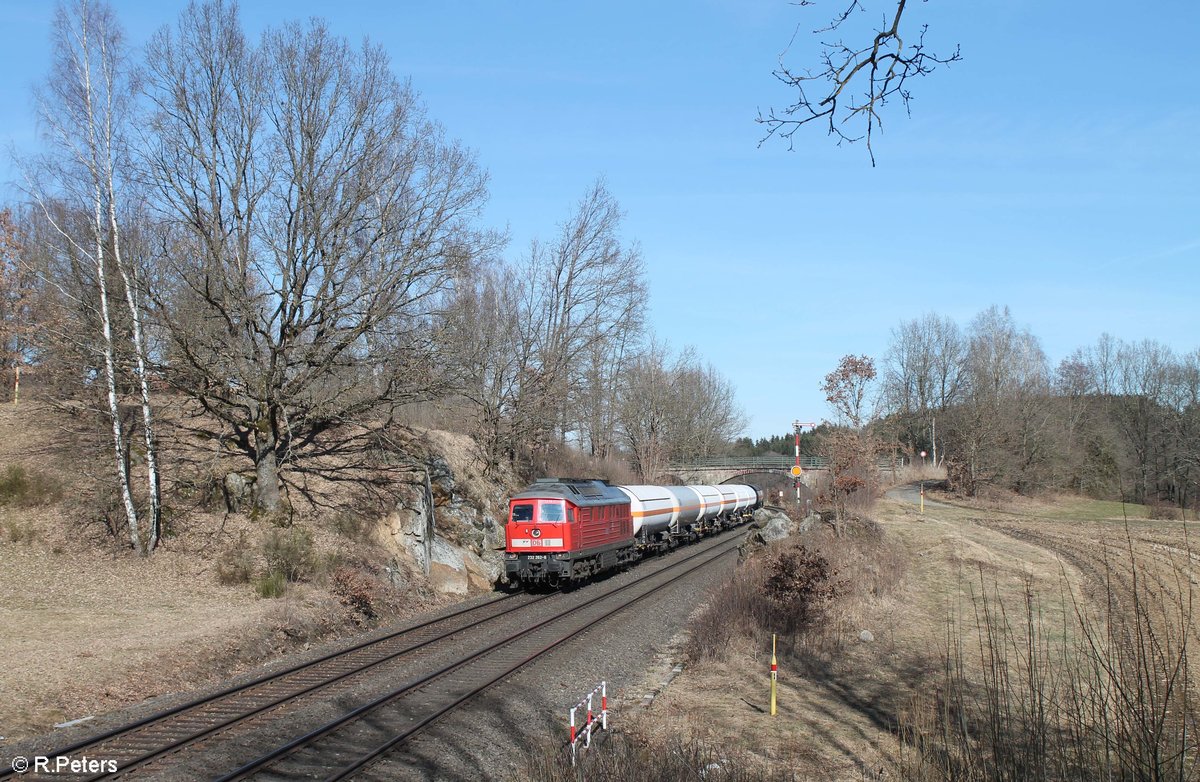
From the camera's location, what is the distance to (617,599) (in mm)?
21984

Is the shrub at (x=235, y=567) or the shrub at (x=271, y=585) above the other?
the shrub at (x=235, y=567)

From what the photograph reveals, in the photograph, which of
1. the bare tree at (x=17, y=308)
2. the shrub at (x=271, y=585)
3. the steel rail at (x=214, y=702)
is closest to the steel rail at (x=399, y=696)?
the steel rail at (x=214, y=702)

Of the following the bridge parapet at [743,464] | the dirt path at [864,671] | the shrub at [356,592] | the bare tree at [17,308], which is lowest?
the dirt path at [864,671]

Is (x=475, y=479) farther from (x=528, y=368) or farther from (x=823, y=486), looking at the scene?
(x=823, y=486)

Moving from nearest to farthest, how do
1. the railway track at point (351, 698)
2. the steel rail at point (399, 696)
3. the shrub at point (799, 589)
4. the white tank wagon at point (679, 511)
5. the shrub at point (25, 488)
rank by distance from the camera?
the steel rail at point (399, 696) → the railway track at point (351, 698) → the shrub at point (799, 589) → the shrub at point (25, 488) → the white tank wagon at point (679, 511)

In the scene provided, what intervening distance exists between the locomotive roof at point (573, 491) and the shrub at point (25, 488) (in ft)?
38.4

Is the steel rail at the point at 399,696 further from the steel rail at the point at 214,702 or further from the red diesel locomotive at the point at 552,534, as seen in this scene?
the red diesel locomotive at the point at 552,534

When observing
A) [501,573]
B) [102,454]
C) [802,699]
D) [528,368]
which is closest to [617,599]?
[501,573]

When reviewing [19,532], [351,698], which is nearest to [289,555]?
[19,532]

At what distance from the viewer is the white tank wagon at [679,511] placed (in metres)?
31.5

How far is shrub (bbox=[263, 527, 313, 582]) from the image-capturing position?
63.3ft

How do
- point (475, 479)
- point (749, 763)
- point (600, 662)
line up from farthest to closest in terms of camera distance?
point (475, 479)
point (600, 662)
point (749, 763)

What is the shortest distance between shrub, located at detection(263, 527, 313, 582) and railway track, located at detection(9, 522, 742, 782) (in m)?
3.59

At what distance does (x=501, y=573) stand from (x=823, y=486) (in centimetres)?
1583
